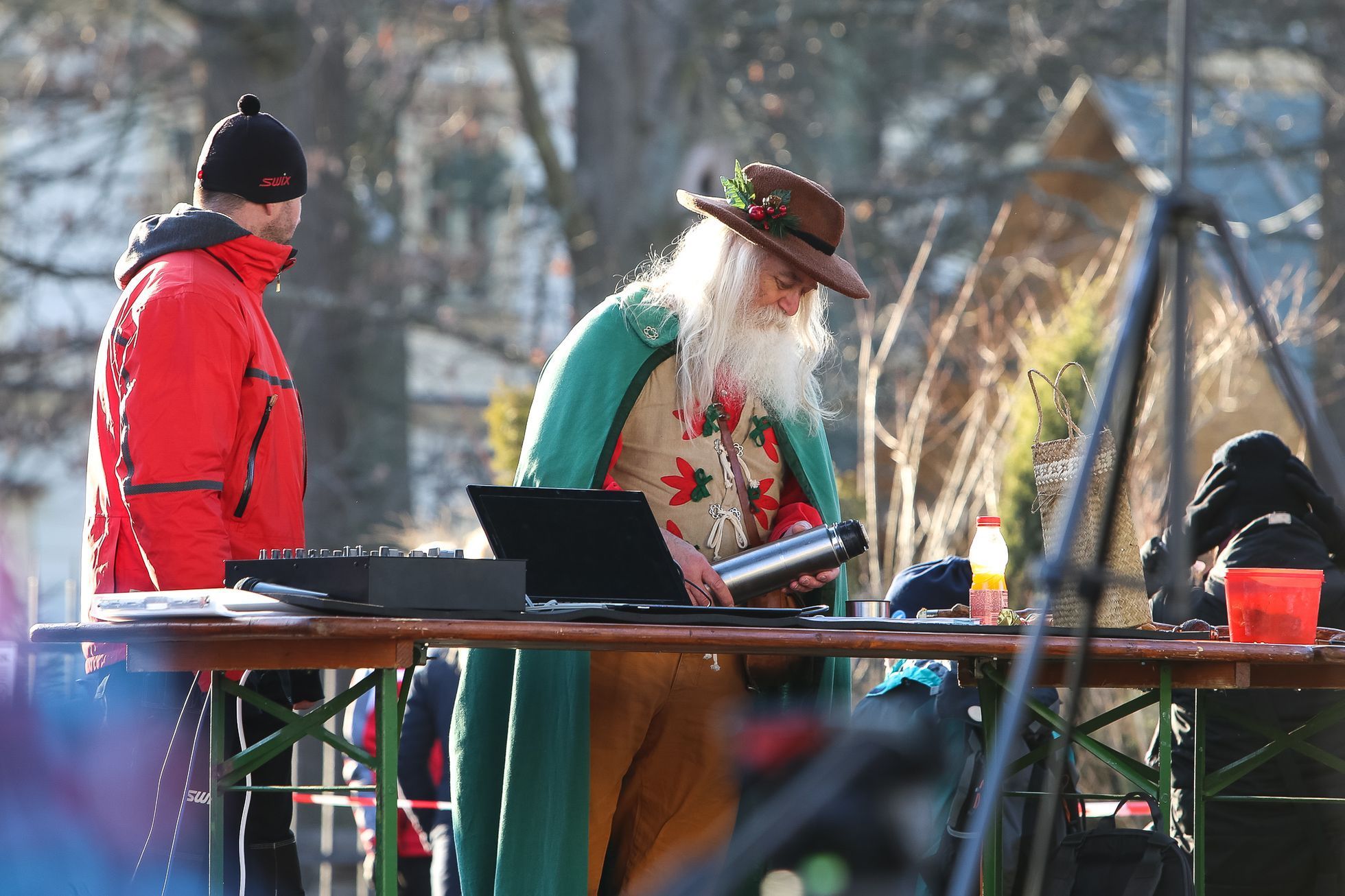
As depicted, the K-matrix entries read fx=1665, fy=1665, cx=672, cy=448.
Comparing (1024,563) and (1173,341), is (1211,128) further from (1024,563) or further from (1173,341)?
(1173,341)

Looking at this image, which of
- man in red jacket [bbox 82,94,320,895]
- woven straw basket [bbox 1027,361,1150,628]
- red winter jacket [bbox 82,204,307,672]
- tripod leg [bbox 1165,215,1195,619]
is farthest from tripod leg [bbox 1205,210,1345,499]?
man in red jacket [bbox 82,94,320,895]

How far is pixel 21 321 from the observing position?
14.1 m

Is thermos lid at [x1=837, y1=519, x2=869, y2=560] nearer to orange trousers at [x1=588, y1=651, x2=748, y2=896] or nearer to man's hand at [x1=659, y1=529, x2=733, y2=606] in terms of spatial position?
man's hand at [x1=659, y1=529, x2=733, y2=606]

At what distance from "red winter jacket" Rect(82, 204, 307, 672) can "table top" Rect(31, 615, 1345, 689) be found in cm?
46

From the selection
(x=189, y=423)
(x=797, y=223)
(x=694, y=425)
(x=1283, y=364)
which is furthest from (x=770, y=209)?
(x=1283, y=364)

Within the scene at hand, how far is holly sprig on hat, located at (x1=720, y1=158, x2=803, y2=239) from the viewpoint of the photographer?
3812 mm

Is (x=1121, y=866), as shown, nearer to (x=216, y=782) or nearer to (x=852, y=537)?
(x=852, y=537)

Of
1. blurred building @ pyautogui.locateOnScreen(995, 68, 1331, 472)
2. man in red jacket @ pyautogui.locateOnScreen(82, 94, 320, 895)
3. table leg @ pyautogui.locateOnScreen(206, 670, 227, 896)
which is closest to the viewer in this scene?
table leg @ pyautogui.locateOnScreen(206, 670, 227, 896)

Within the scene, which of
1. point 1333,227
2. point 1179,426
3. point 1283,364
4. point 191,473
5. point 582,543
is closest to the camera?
point 1179,426

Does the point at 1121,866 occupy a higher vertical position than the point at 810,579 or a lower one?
lower

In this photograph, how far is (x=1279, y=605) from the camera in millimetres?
3166

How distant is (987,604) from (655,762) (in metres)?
0.79

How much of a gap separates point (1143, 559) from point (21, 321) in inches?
A: 467

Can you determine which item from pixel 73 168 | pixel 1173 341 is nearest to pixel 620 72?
pixel 73 168
